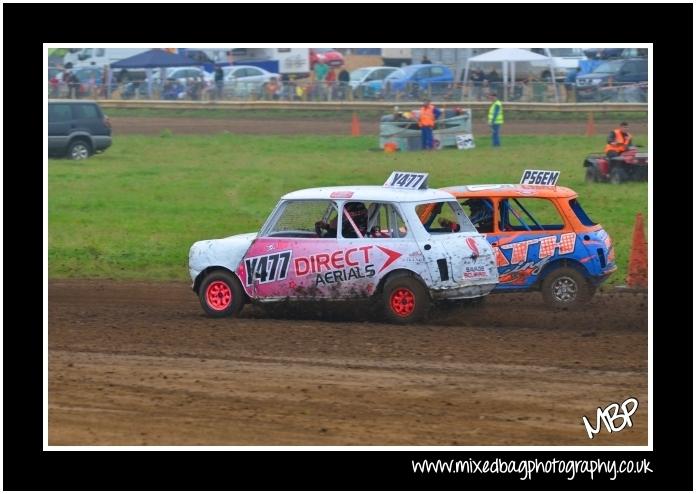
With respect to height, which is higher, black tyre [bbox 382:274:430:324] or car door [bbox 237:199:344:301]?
car door [bbox 237:199:344:301]

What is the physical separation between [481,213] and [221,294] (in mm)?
3457

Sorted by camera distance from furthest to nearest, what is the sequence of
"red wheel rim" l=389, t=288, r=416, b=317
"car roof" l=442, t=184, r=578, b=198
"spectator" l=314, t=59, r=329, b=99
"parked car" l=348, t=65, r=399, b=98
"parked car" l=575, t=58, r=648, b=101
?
"parked car" l=348, t=65, r=399, b=98, "spectator" l=314, t=59, r=329, b=99, "parked car" l=575, t=58, r=648, b=101, "car roof" l=442, t=184, r=578, b=198, "red wheel rim" l=389, t=288, r=416, b=317

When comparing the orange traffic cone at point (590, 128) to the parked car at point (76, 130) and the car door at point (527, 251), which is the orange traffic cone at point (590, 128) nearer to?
the parked car at point (76, 130)

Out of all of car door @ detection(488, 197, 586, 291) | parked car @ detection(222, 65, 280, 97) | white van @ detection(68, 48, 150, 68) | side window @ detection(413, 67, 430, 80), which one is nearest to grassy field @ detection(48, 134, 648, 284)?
car door @ detection(488, 197, 586, 291)

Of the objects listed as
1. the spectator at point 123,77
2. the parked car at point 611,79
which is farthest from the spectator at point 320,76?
the parked car at point 611,79

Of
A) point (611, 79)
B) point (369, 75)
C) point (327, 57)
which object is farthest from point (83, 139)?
point (327, 57)

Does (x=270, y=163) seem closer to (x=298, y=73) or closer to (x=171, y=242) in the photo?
(x=171, y=242)

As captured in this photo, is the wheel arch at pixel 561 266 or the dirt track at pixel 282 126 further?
the dirt track at pixel 282 126

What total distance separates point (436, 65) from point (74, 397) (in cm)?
3143

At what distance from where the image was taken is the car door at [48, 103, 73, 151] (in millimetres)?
29016

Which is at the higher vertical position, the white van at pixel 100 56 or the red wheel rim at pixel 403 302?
the white van at pixel 100 56

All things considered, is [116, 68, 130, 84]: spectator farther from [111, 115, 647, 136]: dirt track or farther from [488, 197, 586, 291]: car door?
[488, 197, 586, 291]: car door

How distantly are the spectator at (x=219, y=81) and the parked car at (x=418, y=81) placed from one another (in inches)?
196

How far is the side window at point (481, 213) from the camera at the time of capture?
1461cm
